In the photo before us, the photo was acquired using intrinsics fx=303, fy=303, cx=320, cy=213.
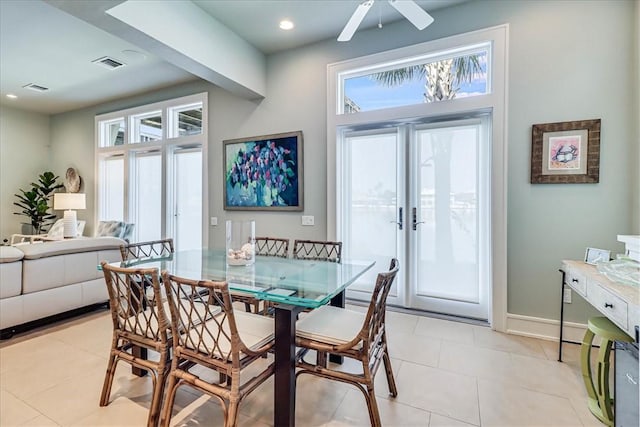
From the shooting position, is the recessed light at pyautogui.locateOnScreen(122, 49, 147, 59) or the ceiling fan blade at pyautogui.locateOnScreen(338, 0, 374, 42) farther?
the recessed light at pyautogui.locateOnScreen(122, 49, 147, 59)

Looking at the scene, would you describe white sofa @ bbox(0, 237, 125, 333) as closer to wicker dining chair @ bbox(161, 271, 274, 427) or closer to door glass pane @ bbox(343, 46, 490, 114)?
wicker dining chair @ bbox(161, 271, 274, 427)

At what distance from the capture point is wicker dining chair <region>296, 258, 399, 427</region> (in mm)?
1499

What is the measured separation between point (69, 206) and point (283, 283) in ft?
16.8

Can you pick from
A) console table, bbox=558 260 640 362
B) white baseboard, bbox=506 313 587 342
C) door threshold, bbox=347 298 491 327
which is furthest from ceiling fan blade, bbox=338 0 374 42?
white baseboard, bbox=506 313 587 342

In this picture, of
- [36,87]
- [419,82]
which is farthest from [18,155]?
[419,82]

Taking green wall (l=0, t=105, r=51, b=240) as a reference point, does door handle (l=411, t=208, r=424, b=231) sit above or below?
below

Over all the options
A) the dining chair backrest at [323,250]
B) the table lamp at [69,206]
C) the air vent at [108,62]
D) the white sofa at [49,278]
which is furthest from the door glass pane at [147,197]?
the dining chair backrest at [323,250]

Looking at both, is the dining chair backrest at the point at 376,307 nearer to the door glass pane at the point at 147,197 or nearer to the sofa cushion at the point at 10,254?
the sofa cushion at the point at 10,254

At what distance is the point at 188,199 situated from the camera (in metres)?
4.75

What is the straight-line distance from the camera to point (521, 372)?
216cm

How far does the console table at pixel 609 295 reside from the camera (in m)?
1.40

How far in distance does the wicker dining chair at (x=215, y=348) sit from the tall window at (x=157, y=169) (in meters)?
3.01

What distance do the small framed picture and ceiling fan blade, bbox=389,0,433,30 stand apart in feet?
6.80

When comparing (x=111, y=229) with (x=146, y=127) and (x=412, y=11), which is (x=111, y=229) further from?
(x=412, y=11)
